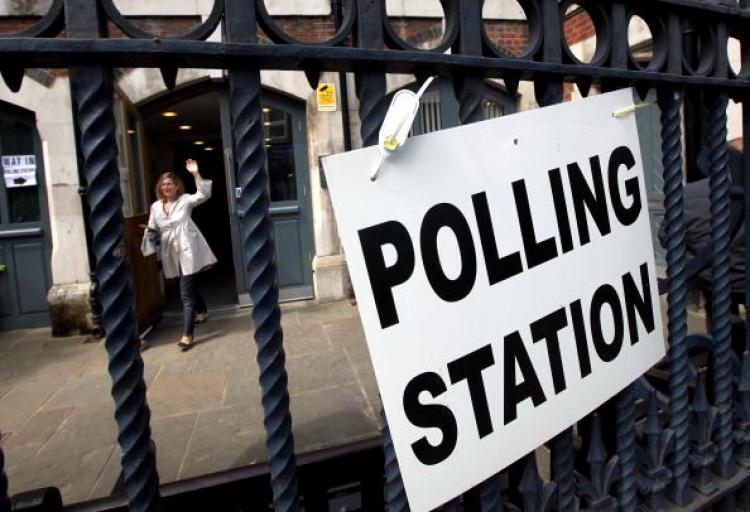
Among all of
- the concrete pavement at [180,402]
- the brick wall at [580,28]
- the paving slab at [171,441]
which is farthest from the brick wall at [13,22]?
the brick wall at [580,28]

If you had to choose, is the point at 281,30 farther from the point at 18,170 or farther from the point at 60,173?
the point at 18,170

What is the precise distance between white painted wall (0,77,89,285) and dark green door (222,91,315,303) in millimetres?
2143

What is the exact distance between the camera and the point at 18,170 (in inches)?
267

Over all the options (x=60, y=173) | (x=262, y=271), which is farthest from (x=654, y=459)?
(x=60, y=173)

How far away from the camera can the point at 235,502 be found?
3.70 feet

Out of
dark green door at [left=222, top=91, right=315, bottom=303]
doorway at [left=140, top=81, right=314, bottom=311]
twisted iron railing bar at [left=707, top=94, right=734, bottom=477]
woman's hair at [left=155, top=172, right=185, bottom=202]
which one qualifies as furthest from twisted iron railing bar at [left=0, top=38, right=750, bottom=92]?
dark green door at [left=222, top=91, right=315, bottom=303]

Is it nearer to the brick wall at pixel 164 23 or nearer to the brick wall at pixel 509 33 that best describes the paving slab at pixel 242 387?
the brick wall at pixel 164 23

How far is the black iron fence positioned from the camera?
2.68 feet

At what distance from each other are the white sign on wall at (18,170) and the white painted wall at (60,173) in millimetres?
337

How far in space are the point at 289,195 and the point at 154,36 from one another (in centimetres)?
693

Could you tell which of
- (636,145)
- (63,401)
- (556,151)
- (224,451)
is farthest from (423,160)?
(63,401)

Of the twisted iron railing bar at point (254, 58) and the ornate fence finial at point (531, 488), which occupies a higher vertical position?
the twisted iron railing bar at point (254, 58)

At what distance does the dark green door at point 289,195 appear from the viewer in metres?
7.54

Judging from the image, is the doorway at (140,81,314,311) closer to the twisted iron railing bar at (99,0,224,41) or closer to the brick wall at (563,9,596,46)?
the brick wall at (563,9,596,46)
